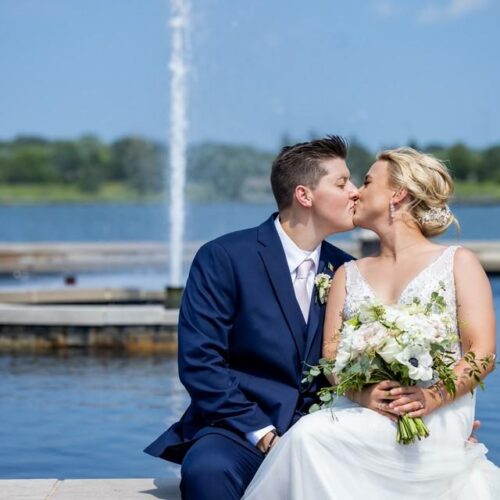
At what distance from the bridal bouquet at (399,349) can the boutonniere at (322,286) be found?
1.70ft

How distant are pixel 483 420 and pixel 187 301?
5.68 metres

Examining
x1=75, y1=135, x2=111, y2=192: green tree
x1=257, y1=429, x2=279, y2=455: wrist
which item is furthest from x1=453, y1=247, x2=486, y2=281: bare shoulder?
x1=75, y1=135, x2=111, y2=192: green tree

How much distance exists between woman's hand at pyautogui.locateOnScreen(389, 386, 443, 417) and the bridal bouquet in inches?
1.1

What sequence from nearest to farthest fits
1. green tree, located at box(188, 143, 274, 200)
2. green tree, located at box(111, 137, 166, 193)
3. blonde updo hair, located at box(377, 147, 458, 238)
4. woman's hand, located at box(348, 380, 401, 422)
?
woman's hand, located at box(348, 380, 401, 422) → blonde updo hair, located at box(377, 147, 458, 238) → green tree, located at box(188, 143, 274, 200) → green tree, located at box(111, 137, 166, 193)

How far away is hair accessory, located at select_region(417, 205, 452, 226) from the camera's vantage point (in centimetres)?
524

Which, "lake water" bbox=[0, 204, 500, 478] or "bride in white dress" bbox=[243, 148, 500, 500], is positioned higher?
"bride in white dress" bbox=[243, 148, 500, 500]

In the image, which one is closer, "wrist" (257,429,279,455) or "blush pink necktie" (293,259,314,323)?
"wrist" (257,429,279,455)

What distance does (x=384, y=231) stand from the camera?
5.38m

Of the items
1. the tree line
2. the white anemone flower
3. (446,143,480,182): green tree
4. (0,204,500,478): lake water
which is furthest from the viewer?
(446,143,480,182): green tree

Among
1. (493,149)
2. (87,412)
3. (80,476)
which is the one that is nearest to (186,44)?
(87,412)

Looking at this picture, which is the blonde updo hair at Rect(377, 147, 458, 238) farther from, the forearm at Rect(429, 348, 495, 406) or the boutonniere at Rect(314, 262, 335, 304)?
the forearm at Rect(429, 348, 495, 406)

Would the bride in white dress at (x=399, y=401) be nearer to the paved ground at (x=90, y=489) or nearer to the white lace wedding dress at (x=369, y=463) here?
the white lace wedding dress at (x=369, y=463)

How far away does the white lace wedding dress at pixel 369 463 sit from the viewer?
470 centimetres

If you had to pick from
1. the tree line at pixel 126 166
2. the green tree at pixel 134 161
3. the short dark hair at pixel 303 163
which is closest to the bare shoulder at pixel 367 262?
the short dark hair at pixel 303 163
